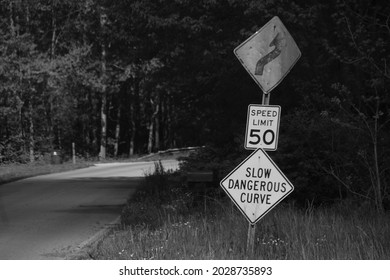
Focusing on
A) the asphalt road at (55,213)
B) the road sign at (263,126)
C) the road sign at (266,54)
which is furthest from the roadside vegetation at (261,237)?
the road sign at (266,54)

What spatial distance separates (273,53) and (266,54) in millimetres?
101

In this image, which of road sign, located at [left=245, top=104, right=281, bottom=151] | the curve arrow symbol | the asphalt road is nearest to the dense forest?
the asphalt road

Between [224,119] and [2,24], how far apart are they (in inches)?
1156

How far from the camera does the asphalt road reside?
Answer: 11.4 m

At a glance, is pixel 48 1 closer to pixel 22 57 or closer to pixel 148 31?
pixel 22 57

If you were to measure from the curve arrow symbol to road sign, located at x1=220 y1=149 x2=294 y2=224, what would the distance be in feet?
3.44

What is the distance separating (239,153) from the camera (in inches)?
595

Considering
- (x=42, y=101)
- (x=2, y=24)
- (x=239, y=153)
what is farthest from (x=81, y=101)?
(x=239, y=153)

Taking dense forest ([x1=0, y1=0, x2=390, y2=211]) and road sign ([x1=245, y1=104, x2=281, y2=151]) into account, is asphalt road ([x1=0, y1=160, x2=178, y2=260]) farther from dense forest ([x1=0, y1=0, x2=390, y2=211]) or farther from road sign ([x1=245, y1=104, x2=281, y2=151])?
road sign ([x1=245, y1=104, x2=281, y2=151])

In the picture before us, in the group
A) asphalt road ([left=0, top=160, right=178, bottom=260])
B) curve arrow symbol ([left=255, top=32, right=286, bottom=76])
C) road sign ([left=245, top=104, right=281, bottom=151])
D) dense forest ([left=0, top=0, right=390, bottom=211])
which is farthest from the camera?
dense forest ([left=0, top=0, right=390, bottom=211])

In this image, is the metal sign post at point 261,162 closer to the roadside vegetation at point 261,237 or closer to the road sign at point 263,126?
the road sign at point 263,126

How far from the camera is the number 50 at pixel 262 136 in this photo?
8625mm

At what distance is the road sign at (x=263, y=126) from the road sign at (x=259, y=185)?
0.44ft

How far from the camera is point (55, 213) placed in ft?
53.0
